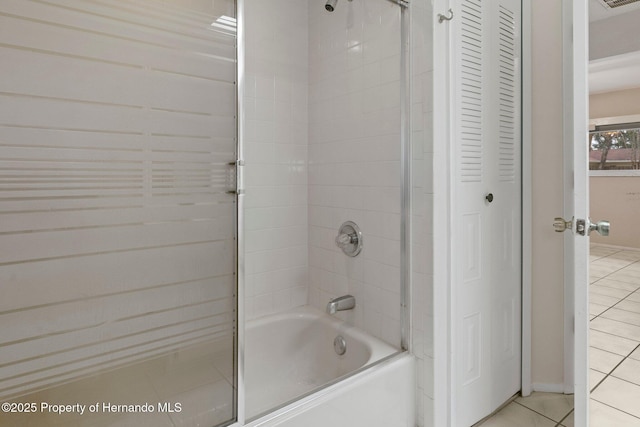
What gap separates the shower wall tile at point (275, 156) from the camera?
2.08 meters

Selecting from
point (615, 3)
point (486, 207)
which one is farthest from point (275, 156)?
point (615, 3)

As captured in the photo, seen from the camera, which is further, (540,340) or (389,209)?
(540,340)

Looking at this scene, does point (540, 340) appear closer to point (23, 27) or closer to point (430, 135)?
point (430, 135)

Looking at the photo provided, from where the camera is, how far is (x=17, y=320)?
2.87ft

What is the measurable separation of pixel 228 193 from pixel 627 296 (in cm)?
391

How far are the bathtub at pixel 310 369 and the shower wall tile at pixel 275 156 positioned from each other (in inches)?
5.9

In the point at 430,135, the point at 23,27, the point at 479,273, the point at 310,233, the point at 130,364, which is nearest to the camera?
the point at 23,27

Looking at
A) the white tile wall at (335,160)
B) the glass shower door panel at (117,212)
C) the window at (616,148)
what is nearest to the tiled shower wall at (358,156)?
the white tile wall at (335,160)

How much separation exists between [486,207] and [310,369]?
4.13 ft

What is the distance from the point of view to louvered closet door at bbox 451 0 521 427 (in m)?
1.69

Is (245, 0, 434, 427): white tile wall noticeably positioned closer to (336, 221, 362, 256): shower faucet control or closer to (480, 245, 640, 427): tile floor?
(336, 221, 362, 256): shower faucet control

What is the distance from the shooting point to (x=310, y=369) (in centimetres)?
199

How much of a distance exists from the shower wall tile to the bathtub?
0.49ft

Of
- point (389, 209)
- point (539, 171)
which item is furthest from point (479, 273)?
point (539, 171)
